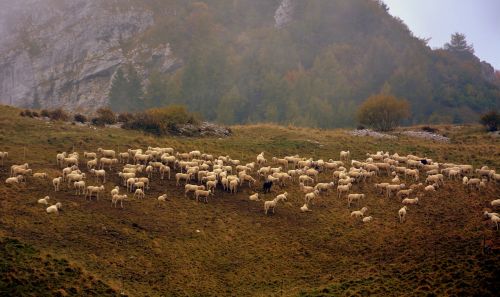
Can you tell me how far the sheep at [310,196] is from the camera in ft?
135

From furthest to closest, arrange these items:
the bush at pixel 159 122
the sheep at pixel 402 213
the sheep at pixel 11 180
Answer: the bush at pixel 159 122
the sheep at pixel 402 213
the sheep at pixel 11 180

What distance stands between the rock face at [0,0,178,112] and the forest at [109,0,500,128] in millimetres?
5185

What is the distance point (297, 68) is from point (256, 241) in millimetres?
124038

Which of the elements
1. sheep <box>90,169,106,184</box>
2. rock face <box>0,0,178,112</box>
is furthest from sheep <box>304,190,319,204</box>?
rock face <box>0,0,178,112</box>

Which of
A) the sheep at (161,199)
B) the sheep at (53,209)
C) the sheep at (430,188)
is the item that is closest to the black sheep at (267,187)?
the sheep at (161,199)

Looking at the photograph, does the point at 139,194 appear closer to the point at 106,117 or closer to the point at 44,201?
the point at 44,201

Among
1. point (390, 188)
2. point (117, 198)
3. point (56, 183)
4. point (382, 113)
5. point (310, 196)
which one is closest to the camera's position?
point (117, 198)

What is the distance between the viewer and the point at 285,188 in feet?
147

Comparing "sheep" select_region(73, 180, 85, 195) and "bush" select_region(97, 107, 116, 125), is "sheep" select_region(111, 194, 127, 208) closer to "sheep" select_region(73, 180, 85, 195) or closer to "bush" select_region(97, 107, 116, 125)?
"sheep" select_region(73, 180, 85, 195)

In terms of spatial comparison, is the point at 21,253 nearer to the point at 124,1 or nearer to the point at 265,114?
the point at 265,114

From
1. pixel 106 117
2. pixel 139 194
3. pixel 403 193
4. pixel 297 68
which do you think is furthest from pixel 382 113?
pixel 297 68

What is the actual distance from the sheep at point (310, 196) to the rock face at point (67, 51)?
109 metres

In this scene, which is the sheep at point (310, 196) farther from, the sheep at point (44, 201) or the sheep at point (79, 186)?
the sheep at point (44, 201)

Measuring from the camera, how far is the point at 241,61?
15188cm
